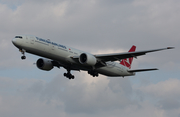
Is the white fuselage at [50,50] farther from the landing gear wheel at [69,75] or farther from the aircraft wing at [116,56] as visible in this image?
the landing gear wheel at [69,75]

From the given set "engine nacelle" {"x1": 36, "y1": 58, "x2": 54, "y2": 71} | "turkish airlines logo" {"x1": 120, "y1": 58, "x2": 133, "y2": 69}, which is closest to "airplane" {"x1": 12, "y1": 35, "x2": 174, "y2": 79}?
"engine nacelle" {"x1": 36, "y1": 58, "x2": 54, "y2": 71}

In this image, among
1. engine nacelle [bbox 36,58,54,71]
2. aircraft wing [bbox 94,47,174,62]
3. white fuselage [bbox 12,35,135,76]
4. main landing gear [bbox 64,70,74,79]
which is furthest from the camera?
main landing gear [bbox 64,70,74,79]

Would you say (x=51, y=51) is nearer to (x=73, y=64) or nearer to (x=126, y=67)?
(x=73, y=64)

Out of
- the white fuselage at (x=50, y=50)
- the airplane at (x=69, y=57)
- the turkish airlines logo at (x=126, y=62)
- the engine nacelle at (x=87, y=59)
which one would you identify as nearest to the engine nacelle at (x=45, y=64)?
the airplane at (x=69, y=57)

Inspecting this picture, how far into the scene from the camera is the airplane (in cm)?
4508

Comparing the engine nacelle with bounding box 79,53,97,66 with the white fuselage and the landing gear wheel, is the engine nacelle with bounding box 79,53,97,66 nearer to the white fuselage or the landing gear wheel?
the white fuselage

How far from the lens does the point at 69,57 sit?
47719 mm

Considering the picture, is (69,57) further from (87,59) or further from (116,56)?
(116,56)

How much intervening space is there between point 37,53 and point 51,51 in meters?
1.86

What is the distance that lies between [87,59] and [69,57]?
251 centimetres

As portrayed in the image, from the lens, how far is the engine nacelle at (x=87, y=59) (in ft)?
156

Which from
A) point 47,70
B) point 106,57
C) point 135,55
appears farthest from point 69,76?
point 135,55

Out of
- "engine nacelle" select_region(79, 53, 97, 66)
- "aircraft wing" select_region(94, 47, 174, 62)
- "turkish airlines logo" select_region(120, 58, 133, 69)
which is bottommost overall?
"engine nacelle" select_region(79, 53, 97, 66)

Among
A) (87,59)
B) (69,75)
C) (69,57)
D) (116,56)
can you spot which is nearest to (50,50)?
(69,57)
